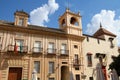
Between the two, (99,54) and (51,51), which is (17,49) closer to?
(51,51)

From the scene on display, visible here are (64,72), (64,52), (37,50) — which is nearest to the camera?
(37,50)

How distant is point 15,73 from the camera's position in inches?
936

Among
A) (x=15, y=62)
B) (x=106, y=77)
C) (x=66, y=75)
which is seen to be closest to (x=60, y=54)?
(x=66, y=75)

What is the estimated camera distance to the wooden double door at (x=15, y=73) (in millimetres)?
23406

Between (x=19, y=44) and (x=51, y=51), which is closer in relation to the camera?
(x=19, y=44)

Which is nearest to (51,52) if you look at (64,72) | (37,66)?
(37,66)

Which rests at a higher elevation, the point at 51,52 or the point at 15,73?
the point at 51,52

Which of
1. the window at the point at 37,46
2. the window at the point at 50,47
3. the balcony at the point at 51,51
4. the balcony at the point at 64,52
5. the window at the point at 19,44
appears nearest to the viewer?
the window at the point at 19,44

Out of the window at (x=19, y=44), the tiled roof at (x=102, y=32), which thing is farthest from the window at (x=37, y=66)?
the tiled roof at (x=102, y=32)

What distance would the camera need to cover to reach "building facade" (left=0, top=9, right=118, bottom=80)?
937 inches

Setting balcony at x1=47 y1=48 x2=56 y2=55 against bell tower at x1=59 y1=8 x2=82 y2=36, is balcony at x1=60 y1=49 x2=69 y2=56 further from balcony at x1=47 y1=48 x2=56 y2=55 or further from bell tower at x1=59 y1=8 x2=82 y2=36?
bell tower at x1=59 y1=8 x2=82 y2=36

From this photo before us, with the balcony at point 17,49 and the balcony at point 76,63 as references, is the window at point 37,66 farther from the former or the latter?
the balcony at point 76,63

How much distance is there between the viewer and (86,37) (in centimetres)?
3169

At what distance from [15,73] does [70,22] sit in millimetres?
14785
